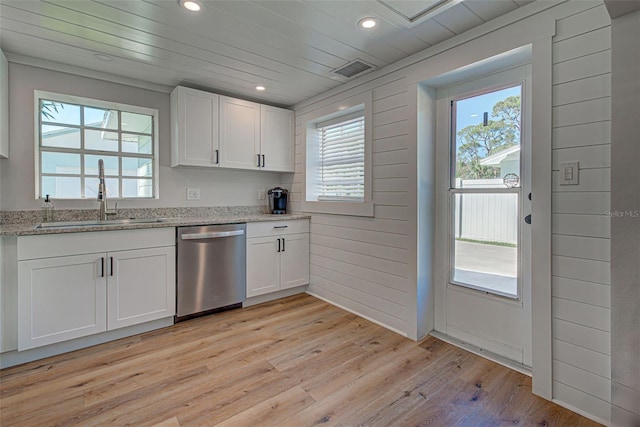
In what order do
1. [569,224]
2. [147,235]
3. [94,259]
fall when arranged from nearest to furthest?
[569,224], [94,259], [147,235]

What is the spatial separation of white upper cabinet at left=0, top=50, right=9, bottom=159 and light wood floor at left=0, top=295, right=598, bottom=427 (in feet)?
5.39

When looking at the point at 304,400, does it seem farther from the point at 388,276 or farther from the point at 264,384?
the point at 388,276

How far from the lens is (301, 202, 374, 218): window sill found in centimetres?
281

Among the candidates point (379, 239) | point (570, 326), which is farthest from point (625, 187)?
point (379, 239)

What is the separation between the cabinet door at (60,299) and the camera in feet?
6.72

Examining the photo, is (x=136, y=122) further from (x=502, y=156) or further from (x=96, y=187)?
(x=502, y=156)

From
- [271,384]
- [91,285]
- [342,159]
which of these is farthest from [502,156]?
[91,285]

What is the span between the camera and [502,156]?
2.13 meters

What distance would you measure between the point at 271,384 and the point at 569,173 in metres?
2.12

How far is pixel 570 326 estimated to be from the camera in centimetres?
165

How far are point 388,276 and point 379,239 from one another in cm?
34

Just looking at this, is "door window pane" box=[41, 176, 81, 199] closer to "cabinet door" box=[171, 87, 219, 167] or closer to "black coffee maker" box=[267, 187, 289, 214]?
"cabinet door" box=[171, 87, 219, 167]

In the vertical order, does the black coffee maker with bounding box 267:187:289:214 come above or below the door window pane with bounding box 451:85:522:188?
below

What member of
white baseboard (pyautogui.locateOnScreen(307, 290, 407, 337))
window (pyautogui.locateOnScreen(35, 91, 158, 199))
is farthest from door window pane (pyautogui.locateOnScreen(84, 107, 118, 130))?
white baseboard (pyautogui.locateOnScreen(307, 290, 407, 337))
